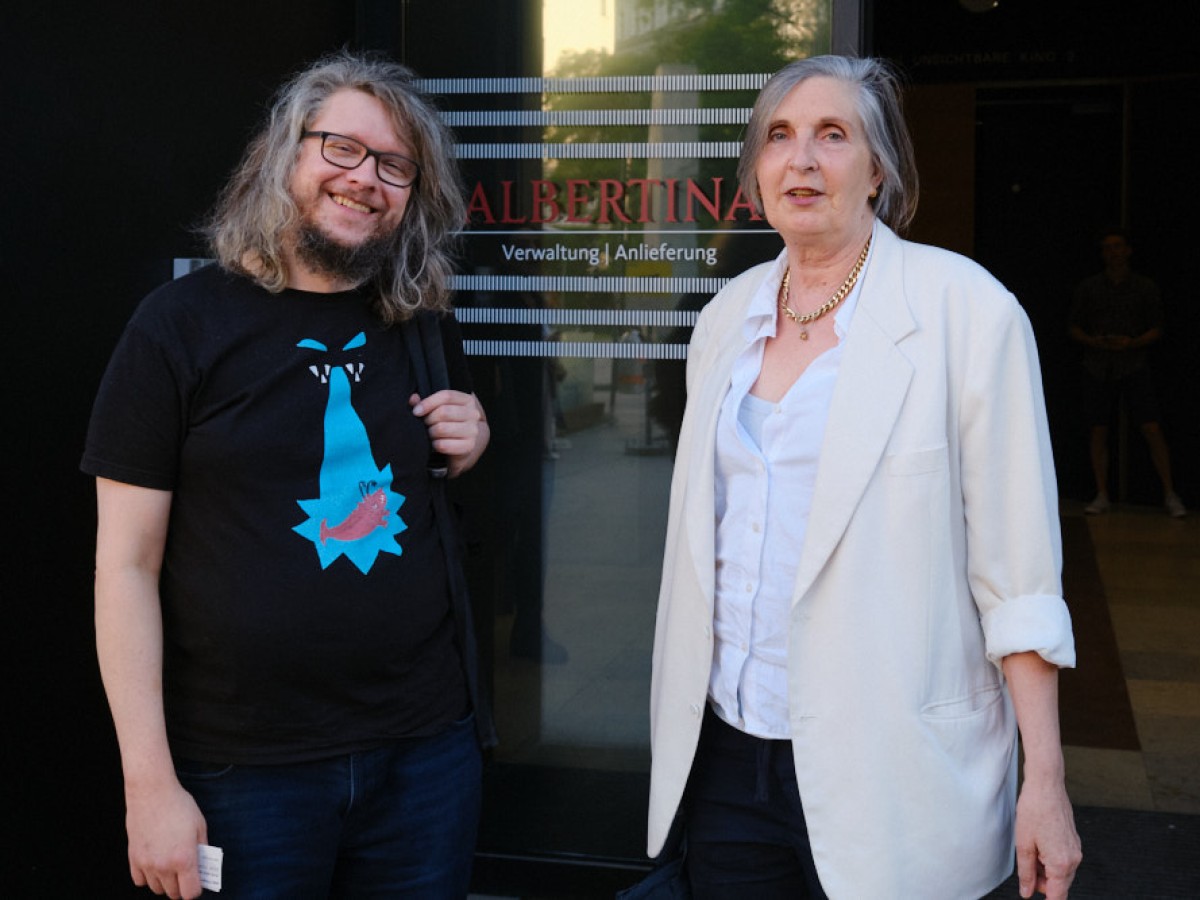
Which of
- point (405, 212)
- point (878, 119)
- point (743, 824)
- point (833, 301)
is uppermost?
point (878, 119)

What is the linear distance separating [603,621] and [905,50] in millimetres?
8642

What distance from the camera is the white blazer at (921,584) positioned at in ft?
6.14

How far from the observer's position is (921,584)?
1887 millimetres

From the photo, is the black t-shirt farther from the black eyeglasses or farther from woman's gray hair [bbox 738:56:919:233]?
woman's gray hair [bbox 738:56:919:233]

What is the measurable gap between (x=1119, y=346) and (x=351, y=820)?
928 cm

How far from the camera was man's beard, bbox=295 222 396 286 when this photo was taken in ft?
6.75

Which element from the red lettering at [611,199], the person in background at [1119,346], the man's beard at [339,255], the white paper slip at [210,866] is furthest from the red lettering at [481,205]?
the person in background at [1119,346]

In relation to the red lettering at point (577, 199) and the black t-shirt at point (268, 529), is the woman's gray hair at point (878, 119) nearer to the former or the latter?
the black t-shirt at point (268, 529)

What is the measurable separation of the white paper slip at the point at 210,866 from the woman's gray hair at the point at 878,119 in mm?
1329

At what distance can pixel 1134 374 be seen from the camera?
10.1 metres

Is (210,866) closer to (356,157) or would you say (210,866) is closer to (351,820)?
(351,820)

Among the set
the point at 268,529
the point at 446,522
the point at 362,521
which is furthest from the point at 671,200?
the point at 268,529

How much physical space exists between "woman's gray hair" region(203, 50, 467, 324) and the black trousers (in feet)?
2.82

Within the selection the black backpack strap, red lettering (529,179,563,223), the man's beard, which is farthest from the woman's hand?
red lettering (529,179,563,223)
